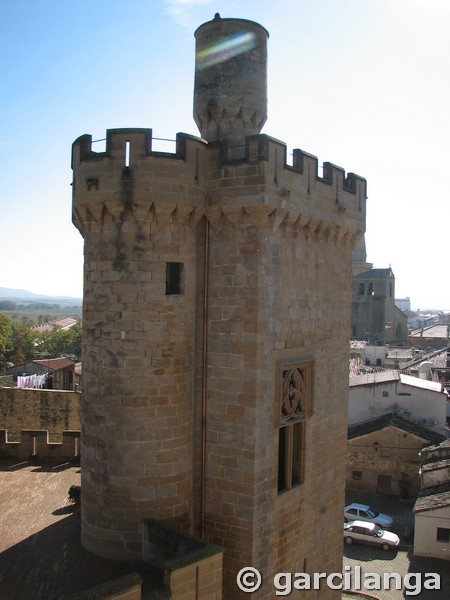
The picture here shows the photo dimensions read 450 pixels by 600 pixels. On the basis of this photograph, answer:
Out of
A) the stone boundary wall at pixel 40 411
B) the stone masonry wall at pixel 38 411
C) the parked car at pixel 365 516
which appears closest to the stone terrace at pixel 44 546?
the stone boundary wall at pixel 40 411

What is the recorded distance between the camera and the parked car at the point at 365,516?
32.5 meters

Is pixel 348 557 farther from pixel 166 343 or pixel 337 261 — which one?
pixel 166 343

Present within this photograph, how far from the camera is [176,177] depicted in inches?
435

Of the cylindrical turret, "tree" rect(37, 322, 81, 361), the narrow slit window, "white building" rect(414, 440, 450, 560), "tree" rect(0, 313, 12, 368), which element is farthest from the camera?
"tree" rect(37, 322, 81, 361)

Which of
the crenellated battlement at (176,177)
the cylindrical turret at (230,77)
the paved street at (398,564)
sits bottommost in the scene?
the paved street at (398,564)

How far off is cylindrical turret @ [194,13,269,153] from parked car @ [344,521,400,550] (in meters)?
25.0

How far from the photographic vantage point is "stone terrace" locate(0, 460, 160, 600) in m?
10.4

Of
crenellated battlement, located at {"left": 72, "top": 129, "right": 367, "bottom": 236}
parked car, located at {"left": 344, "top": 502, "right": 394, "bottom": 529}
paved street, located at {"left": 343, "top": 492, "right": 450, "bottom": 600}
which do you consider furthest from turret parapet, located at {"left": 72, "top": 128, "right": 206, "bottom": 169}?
parked car, located at {"left": 344, "top": 502, "right": 394, "bottom": 529}

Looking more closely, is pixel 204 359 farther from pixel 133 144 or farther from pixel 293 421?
pixel 133 144

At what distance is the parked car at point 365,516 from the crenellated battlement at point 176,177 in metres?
26.0

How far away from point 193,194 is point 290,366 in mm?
4267

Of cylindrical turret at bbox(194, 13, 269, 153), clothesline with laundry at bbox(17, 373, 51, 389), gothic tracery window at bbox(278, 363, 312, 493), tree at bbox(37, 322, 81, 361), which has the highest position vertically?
cylindrical turret at bbox(194, 13, 269, 153)

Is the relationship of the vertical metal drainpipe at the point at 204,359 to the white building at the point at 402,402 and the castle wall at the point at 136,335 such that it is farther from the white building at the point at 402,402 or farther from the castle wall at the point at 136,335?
the white building at the point at 402,402

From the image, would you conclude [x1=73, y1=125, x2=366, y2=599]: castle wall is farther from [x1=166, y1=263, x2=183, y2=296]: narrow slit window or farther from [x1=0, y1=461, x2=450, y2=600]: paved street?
[x1=0, y1=461, x2=450, y2=600]: paved street
